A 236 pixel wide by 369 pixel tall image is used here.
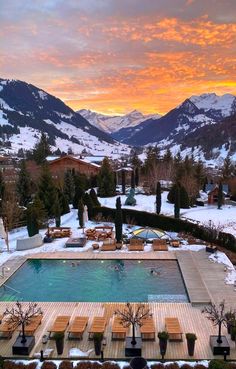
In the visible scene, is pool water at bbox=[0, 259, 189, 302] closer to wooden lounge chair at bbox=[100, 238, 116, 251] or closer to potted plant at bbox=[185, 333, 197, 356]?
wooden lounge chair at bbox=[100, 238, 116, 251]

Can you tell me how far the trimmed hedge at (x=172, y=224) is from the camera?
30158mm

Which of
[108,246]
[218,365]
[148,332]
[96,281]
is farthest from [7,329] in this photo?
[108,246]

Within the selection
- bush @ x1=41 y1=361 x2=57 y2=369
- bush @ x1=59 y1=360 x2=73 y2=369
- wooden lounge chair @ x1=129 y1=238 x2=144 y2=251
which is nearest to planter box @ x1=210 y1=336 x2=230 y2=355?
bush @ x1=59 y1=360 x2=73 y2=369

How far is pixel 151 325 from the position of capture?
1712 cm

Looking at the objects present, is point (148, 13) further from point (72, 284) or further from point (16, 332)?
point (16, 332)

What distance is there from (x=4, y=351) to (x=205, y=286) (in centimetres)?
1246

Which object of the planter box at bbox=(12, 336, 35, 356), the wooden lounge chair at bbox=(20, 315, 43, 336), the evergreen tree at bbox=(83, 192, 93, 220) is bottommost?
the planter box at bbox=(12, 336, 35, 356)

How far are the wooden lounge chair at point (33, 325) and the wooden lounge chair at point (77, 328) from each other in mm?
1671

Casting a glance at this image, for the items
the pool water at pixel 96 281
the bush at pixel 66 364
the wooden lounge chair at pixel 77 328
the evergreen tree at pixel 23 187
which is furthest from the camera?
the evergreen tree at pixel 23 187

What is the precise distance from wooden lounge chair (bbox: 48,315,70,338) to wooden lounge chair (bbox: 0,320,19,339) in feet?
5.65

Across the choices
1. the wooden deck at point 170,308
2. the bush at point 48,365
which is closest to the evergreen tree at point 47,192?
the wooden deck at point 170,308

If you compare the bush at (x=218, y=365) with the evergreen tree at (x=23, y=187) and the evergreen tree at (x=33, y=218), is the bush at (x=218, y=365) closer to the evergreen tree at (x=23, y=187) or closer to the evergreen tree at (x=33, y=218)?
the evergreen tree at (x=33, y=218)

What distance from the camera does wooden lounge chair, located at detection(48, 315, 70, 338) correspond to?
16828mm

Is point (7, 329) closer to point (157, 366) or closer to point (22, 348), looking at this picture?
point (22, 348)
